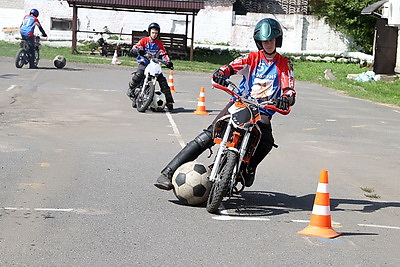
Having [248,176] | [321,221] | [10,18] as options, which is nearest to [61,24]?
[10,18]

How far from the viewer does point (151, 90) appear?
17297 millimetres

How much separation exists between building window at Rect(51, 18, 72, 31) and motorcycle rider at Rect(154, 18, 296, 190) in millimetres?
41776

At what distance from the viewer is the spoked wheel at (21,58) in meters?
28.5

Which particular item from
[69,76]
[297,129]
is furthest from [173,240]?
[69,76]

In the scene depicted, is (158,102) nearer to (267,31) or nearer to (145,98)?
(145,98)

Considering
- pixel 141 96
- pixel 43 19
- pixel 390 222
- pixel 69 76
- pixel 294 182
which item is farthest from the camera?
pixel 43 19

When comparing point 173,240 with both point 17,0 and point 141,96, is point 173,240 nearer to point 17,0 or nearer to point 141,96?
point 141,96

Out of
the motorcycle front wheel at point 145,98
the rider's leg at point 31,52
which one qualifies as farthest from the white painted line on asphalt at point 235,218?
the rider's leg at point 31,52

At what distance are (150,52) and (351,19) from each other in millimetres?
30650

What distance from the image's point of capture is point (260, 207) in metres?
8.52

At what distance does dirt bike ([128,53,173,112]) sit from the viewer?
56.9ft

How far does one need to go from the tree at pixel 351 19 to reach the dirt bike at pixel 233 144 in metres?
37.1

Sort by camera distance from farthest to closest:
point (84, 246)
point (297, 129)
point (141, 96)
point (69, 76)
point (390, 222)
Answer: point (69, 76)
point (141, 96)
point (297, 129)
point (390, 222)
point (84, 246)

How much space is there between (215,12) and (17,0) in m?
11.6
